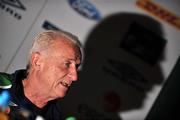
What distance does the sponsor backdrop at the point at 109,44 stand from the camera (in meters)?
1.52

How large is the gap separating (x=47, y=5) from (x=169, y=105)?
0.63m

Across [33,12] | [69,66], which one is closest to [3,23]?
[33,12]

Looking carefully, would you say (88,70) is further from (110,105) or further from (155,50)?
(155,50)

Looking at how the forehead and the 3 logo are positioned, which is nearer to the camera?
the forehead

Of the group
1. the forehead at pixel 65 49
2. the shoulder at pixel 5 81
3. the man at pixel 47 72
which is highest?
the forehead at pixel 65 49

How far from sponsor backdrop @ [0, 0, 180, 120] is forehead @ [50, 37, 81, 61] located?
675 millimetres

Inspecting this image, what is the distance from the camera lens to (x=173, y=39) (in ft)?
5.04

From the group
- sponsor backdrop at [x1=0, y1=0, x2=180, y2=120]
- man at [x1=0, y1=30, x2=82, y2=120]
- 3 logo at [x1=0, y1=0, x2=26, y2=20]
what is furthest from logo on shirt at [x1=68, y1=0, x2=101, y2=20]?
man at [x1=0, y1=30, x2=82, y2=120]

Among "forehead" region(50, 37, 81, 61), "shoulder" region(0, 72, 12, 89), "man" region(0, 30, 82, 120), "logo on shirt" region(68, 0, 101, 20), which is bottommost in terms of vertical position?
"shoulder" region(0, 72, 12, 89)

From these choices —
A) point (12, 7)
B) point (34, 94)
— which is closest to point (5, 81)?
point (34, 94)

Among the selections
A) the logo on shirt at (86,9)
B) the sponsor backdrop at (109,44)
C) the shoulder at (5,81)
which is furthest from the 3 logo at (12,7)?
the shoulder at (5,81)

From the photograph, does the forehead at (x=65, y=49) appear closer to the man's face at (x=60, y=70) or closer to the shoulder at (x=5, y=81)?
the man's face at (x=60, y=70)

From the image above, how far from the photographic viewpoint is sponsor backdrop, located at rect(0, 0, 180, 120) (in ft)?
4.98

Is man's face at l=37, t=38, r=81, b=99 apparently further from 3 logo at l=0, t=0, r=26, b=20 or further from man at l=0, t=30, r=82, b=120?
3 logo at l=0, t=0, r=26, b=20
